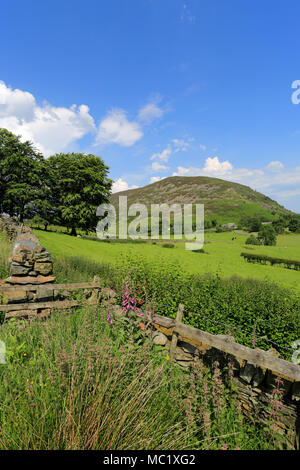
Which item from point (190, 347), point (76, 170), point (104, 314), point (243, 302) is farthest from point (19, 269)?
point (76, 170)

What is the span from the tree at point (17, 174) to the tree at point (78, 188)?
110 inches

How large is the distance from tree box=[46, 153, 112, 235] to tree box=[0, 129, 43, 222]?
2.78 metres

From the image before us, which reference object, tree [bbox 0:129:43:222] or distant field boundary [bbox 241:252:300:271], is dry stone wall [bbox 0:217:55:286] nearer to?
distant field boundary [bbox 241:252:300:271]

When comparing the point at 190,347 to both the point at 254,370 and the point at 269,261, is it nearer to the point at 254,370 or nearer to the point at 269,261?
the point at 254,370

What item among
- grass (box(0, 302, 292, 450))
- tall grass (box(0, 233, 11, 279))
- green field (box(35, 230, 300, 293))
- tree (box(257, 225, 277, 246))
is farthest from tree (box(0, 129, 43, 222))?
tree (box(257, 225, 277, 246))

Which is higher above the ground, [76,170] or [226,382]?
[76,170]

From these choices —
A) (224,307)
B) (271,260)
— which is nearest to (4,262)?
(224,307)

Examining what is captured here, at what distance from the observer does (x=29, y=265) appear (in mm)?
7168

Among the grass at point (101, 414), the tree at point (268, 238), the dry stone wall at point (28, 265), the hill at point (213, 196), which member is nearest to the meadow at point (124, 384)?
the grass at point (101, 414)

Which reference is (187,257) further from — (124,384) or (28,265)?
(124,384)

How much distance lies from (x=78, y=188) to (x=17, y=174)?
8.40 meters

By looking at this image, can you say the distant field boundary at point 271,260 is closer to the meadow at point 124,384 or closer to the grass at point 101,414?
the meadow at point 124,384

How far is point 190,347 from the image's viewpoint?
5441mm
